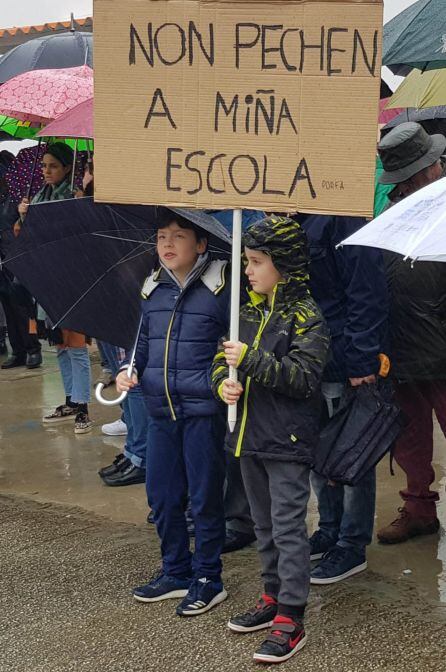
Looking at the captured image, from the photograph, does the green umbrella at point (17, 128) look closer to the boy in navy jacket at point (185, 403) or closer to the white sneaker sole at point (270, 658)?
the boy in navy jacket at point (185, 403)

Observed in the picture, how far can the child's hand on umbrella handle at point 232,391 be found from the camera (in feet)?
11.8

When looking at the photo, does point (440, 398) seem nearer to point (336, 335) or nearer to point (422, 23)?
point (336, 335)

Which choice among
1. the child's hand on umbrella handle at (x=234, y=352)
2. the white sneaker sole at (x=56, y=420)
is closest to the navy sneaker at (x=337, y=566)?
the child's hand on umbrella handle at (x=234, y=352)

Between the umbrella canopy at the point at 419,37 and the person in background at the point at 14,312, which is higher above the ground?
the umbrella canopy at the point at 419,37

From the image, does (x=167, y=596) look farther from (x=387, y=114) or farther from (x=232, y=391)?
(x=387, y=114)

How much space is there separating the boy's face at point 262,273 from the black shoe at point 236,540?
57.3 inches

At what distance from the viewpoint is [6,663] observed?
12.1 ft

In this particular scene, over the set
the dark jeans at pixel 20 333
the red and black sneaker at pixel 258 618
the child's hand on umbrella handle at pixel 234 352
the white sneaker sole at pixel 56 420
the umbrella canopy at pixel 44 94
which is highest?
the umbrella canopy at pixel 44 94

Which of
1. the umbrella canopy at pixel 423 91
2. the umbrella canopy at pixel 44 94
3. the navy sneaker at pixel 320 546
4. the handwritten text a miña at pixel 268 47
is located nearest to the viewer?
the handwritten text a miña at pixel 268 47

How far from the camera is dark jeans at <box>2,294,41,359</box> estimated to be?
944cm

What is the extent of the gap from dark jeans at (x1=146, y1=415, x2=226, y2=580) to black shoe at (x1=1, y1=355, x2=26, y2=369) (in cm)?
546

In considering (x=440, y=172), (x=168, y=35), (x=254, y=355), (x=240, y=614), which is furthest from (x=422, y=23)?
(x=240, y=614)

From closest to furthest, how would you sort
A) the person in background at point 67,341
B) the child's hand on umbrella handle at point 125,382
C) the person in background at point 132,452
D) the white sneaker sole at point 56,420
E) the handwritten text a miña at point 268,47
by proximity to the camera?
the handwritten text a miña at point 268,47
the child's hand on umbrella handle at point 125,382
the person in background at point 132,452
the person in background at point 67,341
the white sneaker sole at point 56,420

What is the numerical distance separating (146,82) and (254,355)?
3.40 ft
